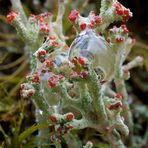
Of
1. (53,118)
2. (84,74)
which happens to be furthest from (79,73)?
(53,118)

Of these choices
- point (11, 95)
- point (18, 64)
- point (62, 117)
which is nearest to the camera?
point (62, 117)

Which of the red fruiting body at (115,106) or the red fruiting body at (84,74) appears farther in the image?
the red fruiting body at (115,106)

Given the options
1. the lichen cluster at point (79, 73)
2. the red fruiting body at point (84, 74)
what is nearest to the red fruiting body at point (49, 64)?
the lichen cluster at point (79, 73)

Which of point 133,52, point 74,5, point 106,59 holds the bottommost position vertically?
point 133,52

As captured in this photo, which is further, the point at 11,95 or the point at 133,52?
the point at 133,52

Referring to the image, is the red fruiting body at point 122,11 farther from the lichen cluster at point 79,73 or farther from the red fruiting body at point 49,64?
the red fruiting body at point 49,64

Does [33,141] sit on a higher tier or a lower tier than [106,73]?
lower

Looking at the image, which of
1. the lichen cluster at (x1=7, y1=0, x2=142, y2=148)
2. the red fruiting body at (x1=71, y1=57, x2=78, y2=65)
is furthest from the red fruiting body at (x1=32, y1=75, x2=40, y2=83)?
the red fruiting body at (x1=71, y1=57, x2=78, y2=65)

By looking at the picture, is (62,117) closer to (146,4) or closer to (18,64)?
(18,64)

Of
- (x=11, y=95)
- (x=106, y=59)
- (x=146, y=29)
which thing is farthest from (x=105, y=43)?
(x=146, y=29)

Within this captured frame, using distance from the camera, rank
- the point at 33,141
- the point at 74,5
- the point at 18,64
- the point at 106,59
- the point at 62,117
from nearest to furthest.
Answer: the point at 62,117
the point at 106,59
the point at 33,141
the point at 18,64
the point at 74,5

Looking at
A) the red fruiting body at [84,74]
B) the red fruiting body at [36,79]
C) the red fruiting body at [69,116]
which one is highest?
the red fruiting body at [84,74]
